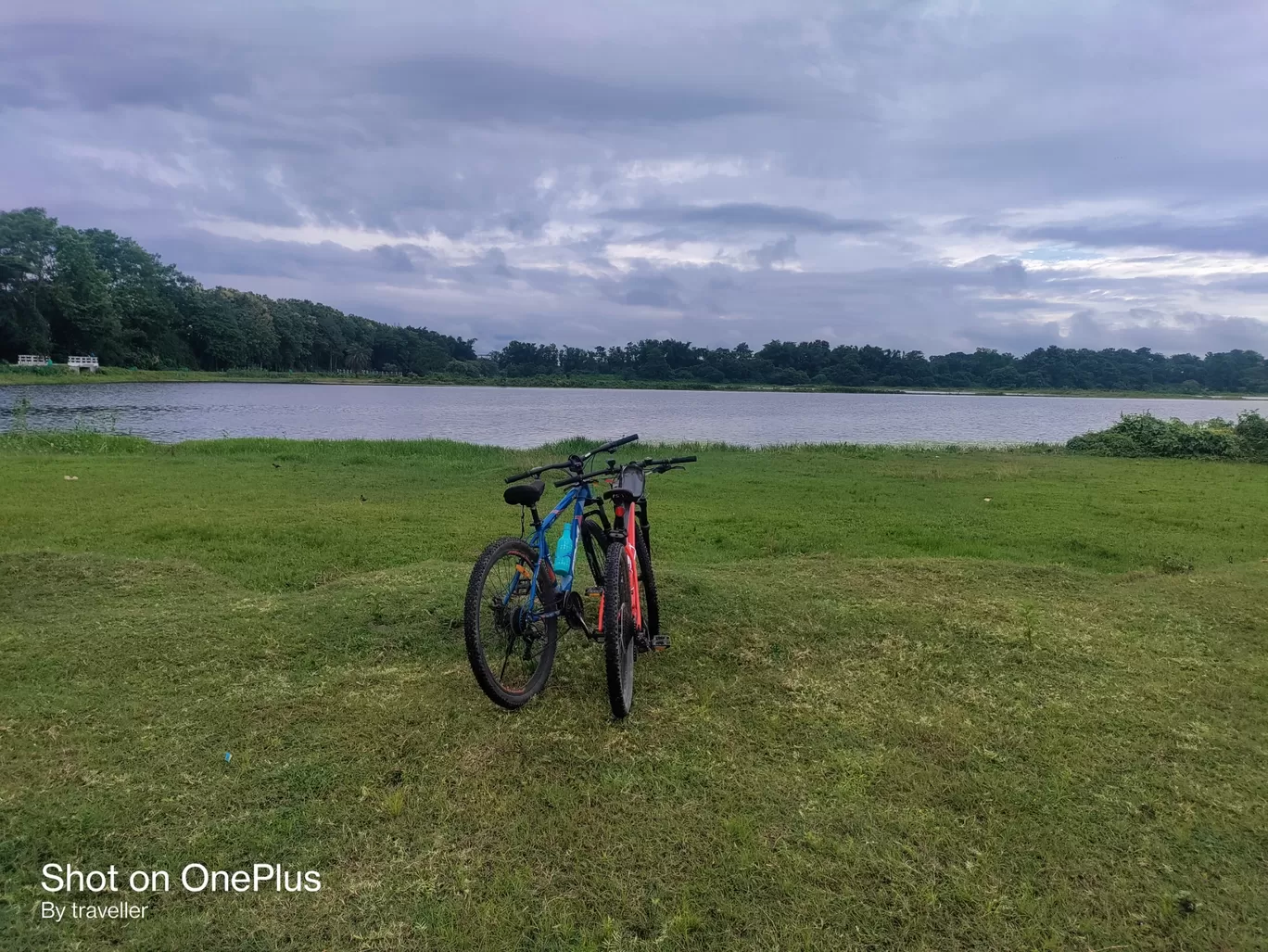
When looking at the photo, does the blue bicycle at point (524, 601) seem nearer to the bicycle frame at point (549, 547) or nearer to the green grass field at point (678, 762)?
the bicycle frame at point (549, 547)

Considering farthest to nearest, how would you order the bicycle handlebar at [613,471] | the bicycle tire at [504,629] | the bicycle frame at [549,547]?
the bicycle handlebar at [613,471], the bicycle frame at [549,547], the bicycle tire at [504,629]

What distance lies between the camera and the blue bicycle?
3467 mm

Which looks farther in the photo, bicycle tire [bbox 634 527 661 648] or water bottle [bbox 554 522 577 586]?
bicycle tire [bbox 634 527 661 648]

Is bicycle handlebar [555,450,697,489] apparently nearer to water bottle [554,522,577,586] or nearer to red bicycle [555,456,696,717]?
red bicycle [555,456,696,717]

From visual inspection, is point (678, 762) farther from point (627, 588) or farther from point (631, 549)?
point (631, 549)

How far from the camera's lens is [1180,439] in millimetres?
23984

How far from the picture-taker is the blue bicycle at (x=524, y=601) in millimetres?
3467

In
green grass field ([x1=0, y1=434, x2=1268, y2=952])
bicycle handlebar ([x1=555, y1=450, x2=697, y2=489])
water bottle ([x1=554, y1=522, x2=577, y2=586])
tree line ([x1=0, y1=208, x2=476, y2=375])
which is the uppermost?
tree line ([x1=0, y1=208, x2=476, y2=375])

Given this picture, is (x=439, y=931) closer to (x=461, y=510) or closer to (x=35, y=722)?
(x=35, y=722)

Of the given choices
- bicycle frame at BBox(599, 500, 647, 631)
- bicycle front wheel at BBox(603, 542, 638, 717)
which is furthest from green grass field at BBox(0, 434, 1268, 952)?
bicycle frame at BBox(599, 500, 647, 631)

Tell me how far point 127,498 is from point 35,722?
324 inches

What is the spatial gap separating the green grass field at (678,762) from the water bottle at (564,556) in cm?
60

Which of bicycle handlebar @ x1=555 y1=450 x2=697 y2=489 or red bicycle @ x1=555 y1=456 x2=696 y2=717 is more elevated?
bicycle handlebar @ x1=555 y1=450 x2=697 y2=489

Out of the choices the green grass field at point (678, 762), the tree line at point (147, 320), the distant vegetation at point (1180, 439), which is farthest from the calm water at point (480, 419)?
the green grass field at point (678, 762)
